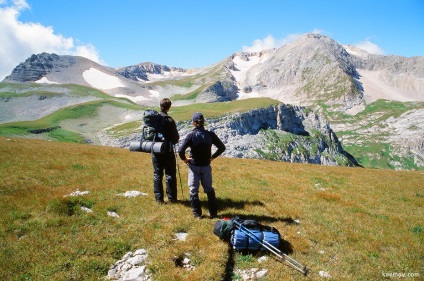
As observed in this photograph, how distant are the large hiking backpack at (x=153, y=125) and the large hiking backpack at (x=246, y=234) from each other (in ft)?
18.0

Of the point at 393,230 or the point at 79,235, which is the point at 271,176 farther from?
the point at 79,235

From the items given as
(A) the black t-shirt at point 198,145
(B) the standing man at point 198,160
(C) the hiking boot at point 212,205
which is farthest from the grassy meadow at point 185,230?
(A) the black t-shirt at point 198,145

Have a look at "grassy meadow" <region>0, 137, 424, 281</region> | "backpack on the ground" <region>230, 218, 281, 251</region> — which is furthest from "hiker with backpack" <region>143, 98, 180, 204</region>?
"backpack on the ground" <region>230, 218, 281, 251</region>

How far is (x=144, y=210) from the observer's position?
12969 millimetres

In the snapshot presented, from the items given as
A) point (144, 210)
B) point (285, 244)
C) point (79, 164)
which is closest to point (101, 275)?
point (144, 210)

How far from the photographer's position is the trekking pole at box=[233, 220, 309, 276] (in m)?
8.93

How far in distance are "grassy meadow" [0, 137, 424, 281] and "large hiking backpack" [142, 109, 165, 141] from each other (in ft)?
11.0

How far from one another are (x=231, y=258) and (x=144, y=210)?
5191 mm

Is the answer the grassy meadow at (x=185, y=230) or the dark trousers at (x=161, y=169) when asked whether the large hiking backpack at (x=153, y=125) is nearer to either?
the dark trousers at (x=161, y=169)

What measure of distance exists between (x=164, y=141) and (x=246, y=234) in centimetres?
629

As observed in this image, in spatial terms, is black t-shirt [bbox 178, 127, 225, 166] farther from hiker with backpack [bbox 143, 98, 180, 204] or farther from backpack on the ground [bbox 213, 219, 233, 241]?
backpack on the ground [bbox 213, 219, 233, 241]

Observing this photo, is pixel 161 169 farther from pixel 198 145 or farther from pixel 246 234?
pixel 246 234

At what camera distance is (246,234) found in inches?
392

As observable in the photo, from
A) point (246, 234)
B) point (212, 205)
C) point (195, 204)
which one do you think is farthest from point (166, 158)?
point (246, 234)
